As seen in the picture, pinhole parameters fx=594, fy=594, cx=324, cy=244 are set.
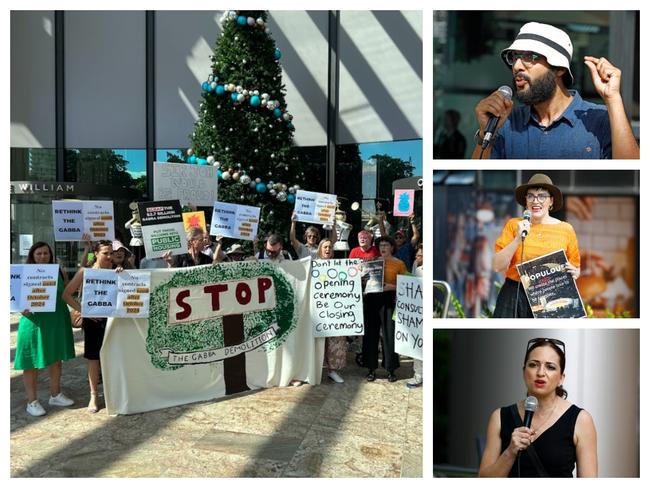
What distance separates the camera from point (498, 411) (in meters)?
2.96

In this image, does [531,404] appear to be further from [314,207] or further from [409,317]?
[314,207]

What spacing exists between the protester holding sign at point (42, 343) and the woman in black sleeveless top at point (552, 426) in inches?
151

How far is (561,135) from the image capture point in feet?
9.51

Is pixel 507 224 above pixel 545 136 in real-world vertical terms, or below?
below

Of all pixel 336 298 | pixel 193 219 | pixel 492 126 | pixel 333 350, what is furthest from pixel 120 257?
pixel 492 126

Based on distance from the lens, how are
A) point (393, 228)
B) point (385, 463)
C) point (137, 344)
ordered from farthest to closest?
point (393, 228) < point (137, 344) < point (385, 463)

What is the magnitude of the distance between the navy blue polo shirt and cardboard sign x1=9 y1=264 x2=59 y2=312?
12.2 ft

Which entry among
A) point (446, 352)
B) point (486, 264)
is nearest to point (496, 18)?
point (486, 264)

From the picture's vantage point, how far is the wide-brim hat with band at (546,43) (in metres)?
2.77

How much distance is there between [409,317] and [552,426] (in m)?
2.88

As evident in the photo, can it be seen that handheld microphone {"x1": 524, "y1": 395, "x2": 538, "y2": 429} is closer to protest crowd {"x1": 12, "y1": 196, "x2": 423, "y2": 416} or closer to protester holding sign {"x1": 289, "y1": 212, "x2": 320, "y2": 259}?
protest crowd {"x1": 12, "y1": 196, "x2": 423, "y2": 416}
